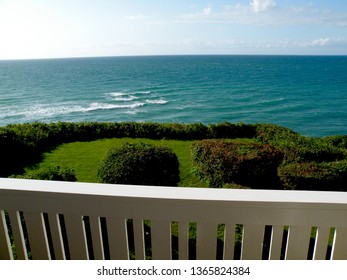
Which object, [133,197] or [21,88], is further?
[21,88]

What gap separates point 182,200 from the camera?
1.17 m

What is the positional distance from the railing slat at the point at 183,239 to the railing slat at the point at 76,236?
44cm

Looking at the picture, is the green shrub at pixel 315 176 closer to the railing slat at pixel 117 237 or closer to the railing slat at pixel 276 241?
the railing slat at pixel 276 241

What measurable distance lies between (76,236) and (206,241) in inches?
23.5

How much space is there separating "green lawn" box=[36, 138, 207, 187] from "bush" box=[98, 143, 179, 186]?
5.35 feet

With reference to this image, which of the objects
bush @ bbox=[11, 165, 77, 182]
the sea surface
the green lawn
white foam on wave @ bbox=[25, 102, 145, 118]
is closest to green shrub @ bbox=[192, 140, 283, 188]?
the green lawn

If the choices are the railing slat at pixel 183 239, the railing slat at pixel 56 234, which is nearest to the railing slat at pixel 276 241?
the railing slat at pixel 183 239

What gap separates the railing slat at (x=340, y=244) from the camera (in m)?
1.20

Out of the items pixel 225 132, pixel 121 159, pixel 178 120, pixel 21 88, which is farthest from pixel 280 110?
pixel 21 88

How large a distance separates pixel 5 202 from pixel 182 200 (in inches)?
31.2

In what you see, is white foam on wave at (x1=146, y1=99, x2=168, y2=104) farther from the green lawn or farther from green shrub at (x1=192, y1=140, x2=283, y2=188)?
green shrub at (x1=192, y1=140, x2=283, y2=188)

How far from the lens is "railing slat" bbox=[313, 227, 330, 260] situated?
1204 mm

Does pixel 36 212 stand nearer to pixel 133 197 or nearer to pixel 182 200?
pixel 133 197
